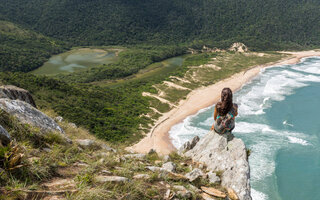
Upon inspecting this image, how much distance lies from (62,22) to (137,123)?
160355mm

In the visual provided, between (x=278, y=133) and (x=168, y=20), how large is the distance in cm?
16495

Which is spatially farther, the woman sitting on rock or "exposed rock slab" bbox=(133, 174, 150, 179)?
the woman sitting on rock

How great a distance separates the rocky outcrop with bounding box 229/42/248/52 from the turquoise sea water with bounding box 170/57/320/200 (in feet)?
213

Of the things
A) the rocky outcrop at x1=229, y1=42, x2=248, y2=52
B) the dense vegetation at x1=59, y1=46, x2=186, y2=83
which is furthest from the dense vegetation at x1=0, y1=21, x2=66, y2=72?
the rocky outcrop at x1=229, y1=42, x2=248, y2=52

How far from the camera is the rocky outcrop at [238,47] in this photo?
13107 centimetres

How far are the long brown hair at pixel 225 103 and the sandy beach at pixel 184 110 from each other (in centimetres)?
849

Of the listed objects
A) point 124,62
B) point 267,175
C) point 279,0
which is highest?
point 279,0

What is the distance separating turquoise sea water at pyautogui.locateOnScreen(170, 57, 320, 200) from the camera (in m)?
27.2

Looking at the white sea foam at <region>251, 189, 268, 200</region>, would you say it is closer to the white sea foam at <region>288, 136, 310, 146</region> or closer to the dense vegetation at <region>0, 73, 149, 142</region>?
the white sea foam at <region>288, 136, 310, 146</region>

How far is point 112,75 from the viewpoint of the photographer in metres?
83.4

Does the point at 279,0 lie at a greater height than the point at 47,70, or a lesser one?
greater

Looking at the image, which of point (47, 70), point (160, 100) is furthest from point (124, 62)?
point (160, 100)

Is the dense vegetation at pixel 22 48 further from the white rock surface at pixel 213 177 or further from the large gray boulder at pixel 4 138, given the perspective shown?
the white rock surface at pixel 213 177

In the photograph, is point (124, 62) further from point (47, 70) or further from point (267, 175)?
point (267, 175)
